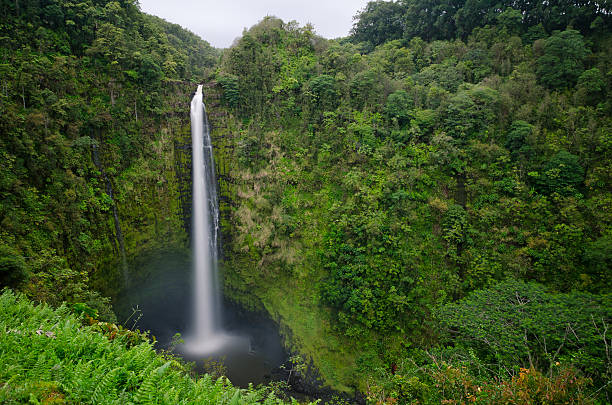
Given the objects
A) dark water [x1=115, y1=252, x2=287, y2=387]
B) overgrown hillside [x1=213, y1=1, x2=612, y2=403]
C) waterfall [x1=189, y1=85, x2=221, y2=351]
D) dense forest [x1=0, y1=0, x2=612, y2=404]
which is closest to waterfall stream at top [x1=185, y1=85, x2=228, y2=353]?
waterfall [x1=189, y1=85, x2=221, y2=351]

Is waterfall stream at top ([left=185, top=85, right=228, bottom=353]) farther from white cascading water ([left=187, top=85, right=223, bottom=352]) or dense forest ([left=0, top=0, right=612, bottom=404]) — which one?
dense forest ([left=0, top=0, right=612, bottom=404])

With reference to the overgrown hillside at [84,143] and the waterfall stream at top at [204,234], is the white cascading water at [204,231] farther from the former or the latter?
the overgrown hillside at [84,143]

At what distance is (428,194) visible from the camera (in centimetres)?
1392

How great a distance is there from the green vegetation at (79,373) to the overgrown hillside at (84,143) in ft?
15.4

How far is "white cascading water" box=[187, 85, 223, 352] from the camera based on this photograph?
14781 millimetres

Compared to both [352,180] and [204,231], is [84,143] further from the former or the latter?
[352,180]

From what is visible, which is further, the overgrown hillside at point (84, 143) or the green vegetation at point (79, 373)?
the overgrown hillside at point (84, 143)

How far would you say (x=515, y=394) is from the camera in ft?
11.6

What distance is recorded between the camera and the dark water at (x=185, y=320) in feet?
41.2

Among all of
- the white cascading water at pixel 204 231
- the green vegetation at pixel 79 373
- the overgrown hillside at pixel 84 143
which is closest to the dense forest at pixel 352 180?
the overgrown hillside at pixel 84 143

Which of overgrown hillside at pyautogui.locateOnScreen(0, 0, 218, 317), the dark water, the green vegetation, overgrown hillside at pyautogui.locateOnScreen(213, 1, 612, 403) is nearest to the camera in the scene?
the green vegetation

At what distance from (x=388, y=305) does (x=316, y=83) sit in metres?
13.1

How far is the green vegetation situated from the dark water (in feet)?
33.0

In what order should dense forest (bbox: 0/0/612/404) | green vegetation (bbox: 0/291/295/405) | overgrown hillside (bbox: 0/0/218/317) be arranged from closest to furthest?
green vegetation (bbox: 0/291/295/405)
overgrown hillside (bbox: 0/0/218/317)
dense forest (bbox: 0/0/612/404)
